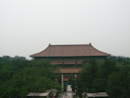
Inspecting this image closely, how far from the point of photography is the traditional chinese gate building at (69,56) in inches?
1166

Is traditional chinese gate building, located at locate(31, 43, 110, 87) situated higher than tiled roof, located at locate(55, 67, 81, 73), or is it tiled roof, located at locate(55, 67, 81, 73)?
traditional chinese gate building, located at locate(31, 43, 110, 87)

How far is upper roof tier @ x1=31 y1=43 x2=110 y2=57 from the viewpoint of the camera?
31.7m

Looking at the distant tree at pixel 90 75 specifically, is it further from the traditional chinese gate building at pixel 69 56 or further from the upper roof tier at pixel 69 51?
the upper roof tier at pixel 69 51

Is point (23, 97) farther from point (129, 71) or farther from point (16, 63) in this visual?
point (16, 63)

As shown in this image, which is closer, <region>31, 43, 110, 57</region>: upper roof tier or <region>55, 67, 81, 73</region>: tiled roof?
<region>55, 67, 81, 73</region>: tiled roof

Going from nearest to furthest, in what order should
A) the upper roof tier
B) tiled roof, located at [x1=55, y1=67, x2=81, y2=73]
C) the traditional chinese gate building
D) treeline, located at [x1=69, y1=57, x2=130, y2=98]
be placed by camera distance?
1. treeline, located at [x1=69, y1=57, x2=130, y2=98]
2. tiled roof, located at [x1=55, y1=67, x2=81, y2=73]
3. the traditional chinese gate building
4. the upper roof tier

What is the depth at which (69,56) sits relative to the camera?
1228 inches

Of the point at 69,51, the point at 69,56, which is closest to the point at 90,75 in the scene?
the point at 69,56

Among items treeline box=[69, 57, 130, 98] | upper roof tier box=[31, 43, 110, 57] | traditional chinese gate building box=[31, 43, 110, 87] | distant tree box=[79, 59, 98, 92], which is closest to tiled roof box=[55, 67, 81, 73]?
traditional chinese gate building box=[31, 43, 110, 87]

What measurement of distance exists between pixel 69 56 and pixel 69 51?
2.32 m

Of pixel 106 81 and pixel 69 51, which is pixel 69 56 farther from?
pixel 106 81

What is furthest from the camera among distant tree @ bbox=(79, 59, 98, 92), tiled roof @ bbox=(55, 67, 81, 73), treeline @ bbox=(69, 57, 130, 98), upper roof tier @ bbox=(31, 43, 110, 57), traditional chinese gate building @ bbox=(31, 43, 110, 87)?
upper roof tier @ bbox=(31, 43, 110, 57)

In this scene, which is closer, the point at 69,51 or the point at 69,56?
the point at 69,56

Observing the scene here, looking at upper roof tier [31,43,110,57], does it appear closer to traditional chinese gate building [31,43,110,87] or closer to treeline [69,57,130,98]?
traditional chinese gate building [31,43,110,87]
